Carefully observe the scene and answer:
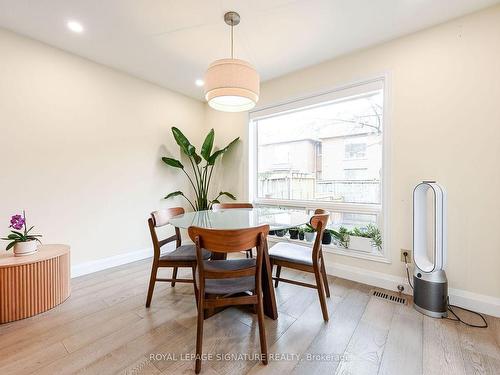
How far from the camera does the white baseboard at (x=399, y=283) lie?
1.87m

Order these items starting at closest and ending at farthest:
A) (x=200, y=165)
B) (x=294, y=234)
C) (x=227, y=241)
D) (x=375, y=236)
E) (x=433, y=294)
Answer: (x=227, y=241)
(x=433, y=294)
(x=375, y=236)
(x=294, y=234)
(x=200, y=165)

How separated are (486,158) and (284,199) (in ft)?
6.66

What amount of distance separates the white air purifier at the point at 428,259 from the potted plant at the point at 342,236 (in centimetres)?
71

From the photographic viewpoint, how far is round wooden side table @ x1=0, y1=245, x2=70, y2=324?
1801mm

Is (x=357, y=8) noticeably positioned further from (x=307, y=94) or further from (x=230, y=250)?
(x=230, y=250)

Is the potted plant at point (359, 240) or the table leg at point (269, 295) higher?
the potted plant at point (359, 240)

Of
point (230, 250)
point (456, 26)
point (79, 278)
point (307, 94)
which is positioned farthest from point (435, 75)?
point (79, 278)

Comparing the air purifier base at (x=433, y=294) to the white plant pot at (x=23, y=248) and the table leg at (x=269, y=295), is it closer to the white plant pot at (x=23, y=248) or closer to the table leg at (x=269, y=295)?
the table leg at (x=269, y=295)

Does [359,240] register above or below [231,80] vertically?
below

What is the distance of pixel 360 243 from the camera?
2.56m

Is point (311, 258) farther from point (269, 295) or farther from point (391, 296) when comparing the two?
point (391, 296)

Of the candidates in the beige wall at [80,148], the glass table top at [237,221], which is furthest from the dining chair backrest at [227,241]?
the beige wall at [80,148]

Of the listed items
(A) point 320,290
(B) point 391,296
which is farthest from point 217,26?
(B) point 391,296

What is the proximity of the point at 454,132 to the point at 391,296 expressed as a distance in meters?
1.57
